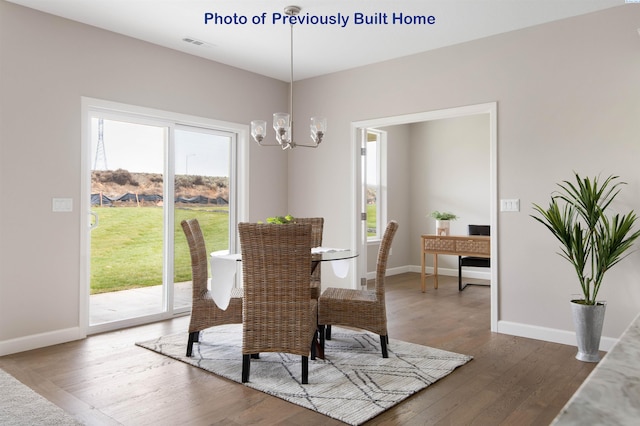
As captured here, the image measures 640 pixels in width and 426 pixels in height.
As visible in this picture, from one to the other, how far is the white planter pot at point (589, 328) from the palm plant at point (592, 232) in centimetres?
9

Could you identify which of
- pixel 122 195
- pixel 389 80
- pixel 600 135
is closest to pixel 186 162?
pixel 122 195

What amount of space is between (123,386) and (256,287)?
3.45 ft

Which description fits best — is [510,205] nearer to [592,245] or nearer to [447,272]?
[592,245]

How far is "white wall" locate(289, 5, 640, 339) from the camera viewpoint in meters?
3.57

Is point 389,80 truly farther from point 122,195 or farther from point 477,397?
point 477,397

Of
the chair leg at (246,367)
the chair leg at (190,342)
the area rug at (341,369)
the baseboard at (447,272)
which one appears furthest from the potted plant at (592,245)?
the baseboard at (447,272)

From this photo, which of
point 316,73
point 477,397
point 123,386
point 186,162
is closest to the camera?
point 477,397

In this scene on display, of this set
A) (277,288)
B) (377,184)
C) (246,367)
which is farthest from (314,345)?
(377,184)

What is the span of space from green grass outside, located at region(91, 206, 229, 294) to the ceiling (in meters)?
1.67

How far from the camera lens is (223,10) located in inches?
146

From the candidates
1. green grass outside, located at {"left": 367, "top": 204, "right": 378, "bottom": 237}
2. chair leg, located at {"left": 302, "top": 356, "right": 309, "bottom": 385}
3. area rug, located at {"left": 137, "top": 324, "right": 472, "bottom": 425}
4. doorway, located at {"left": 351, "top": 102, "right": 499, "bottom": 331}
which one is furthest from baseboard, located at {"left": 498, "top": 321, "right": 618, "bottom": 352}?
green grass outside, located at {"left": 367, "top": 204, "right": 378, "bottom": 237}

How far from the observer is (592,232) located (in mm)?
3430

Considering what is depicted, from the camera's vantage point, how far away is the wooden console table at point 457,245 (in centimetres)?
581

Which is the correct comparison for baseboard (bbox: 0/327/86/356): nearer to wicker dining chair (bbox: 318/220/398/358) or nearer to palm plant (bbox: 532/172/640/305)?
wicker dining chair (bbox: 318/220/398/358)
